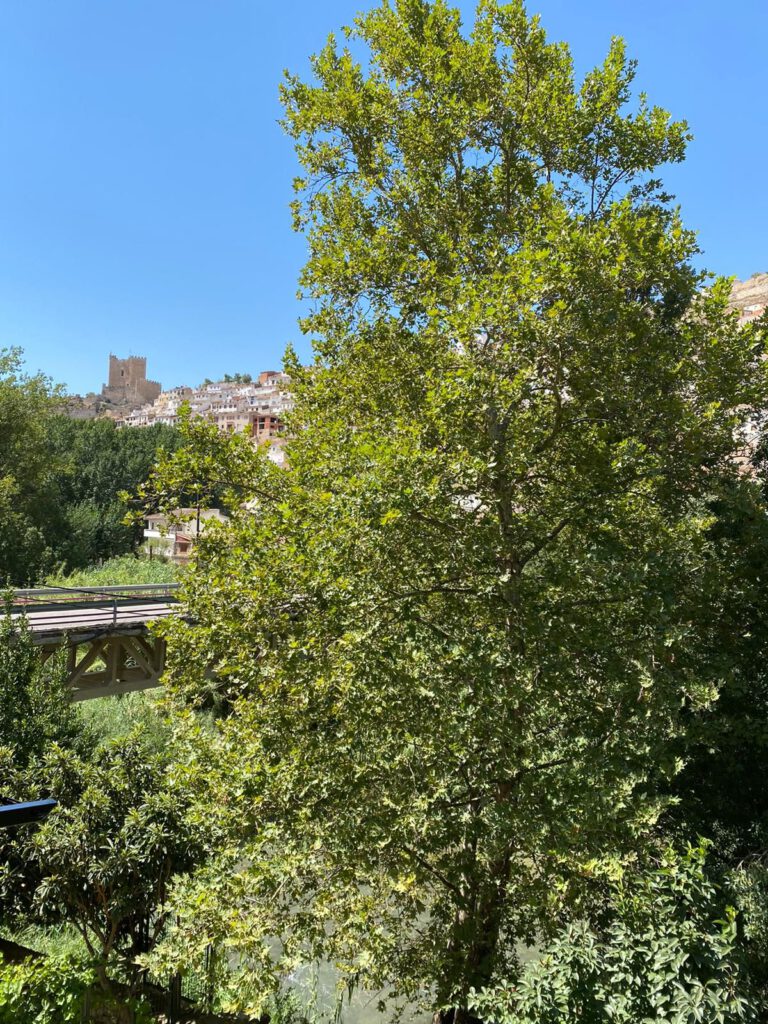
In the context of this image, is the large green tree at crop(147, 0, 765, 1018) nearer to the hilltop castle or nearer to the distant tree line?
the distant tree line

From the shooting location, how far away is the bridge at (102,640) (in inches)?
508

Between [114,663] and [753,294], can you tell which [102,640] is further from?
[753,294]

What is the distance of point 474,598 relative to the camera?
22.9ft

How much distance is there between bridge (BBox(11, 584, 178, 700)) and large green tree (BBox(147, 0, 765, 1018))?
6.65 meters

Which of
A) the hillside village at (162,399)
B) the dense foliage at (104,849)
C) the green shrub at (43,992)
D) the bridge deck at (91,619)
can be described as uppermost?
the hillside village at (162,399)

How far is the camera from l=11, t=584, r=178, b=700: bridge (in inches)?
508

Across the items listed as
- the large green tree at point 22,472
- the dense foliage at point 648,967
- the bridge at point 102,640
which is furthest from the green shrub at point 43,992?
the large green tree at point 22,472

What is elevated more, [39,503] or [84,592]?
[39,503]

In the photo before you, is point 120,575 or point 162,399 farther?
point 162,399

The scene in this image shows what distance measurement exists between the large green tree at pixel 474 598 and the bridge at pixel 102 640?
665 cm

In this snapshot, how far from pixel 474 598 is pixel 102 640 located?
962 centimetres

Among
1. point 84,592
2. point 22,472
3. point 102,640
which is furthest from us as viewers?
point 22,472

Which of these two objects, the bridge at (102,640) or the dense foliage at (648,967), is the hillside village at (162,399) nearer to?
the bridge at (102,640)

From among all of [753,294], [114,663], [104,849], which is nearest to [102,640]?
[114,663]
